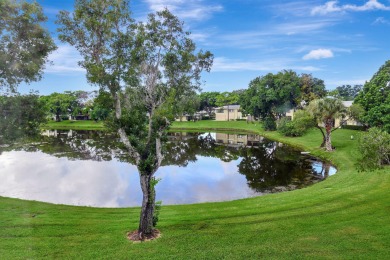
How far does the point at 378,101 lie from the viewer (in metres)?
39.8

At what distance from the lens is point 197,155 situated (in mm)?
45062

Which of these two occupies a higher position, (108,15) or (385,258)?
(108,15)

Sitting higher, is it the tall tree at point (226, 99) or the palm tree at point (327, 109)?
the tall tree at point (226, 99)

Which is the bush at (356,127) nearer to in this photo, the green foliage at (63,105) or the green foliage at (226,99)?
the green foliage at (226,99)

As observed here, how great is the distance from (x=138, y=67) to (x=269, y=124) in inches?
2487

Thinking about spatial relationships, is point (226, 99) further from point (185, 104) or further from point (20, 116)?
point (185, 104)

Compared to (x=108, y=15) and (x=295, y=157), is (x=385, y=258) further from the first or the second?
(x=295, y=157)

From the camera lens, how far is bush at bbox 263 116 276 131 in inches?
2886

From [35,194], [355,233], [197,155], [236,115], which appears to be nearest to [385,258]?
[355,233]

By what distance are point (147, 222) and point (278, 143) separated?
46.1 meters

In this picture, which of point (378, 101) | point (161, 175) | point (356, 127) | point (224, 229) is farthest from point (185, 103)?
point (356, 127)

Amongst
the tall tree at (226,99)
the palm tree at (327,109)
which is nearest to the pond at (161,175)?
the palm tree at (327,109)

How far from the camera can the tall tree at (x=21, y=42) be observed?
1659 centimetres

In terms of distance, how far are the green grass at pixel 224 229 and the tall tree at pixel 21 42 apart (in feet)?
25.2
